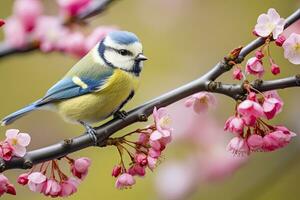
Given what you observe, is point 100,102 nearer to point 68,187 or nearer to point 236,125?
point 68,187

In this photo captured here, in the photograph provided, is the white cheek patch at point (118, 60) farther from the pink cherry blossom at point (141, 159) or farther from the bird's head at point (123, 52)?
the pink cherry blossom at point (141, 159)

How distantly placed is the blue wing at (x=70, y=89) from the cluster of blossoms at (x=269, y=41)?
1.81ft

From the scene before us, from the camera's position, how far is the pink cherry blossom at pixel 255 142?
133 cm

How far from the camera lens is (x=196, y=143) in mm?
2740

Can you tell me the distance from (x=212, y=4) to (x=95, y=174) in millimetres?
1188

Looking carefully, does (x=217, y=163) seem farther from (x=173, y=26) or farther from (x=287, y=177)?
(x=173, y=26)

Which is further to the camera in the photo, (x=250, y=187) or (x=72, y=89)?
(x=250, y=187)

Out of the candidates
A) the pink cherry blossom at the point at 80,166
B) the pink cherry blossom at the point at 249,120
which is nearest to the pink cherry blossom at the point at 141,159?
the pink cherry blossom at the point at 80,166

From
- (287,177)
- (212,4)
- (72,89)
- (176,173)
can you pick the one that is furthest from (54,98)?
(212,4)

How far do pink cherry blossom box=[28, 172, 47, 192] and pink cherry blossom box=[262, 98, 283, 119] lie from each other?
0.48 m

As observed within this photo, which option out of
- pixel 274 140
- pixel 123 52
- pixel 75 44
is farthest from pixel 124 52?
pixel 274 140

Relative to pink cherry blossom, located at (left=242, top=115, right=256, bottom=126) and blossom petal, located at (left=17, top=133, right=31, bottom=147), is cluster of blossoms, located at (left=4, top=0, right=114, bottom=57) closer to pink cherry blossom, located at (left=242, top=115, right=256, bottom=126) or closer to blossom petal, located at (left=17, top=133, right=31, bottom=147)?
blossom petal, located at (left=17, top=133, right=31, bottom=147)

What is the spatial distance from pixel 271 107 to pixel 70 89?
2.15 feet

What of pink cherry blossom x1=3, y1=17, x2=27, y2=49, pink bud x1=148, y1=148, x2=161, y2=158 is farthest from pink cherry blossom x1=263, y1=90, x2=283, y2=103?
pink cherry blossom x1=3, y1=17, x2=27, y2=49
